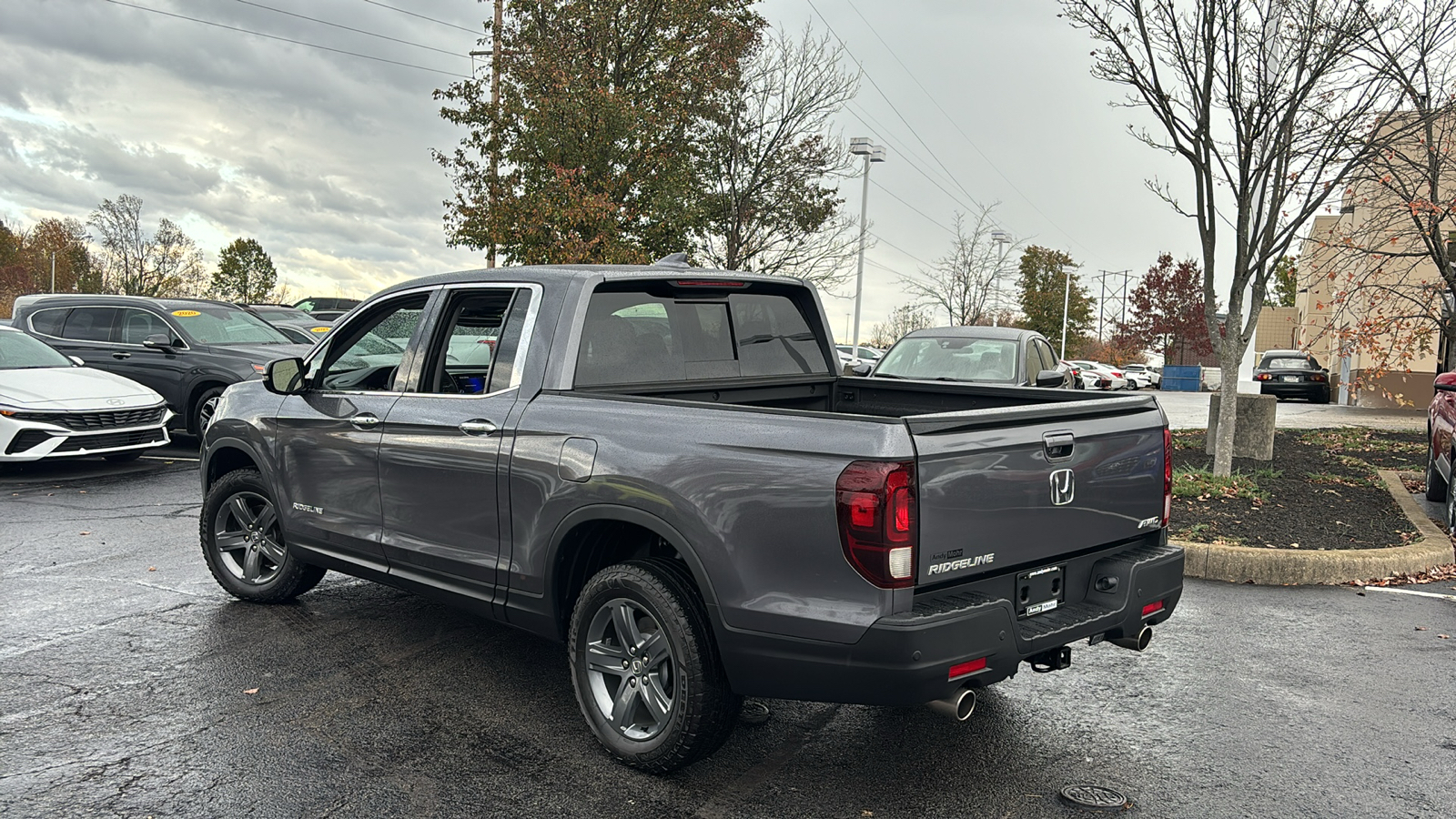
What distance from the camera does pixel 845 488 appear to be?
333 cm

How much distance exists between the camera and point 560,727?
174 inches

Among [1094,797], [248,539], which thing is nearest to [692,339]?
[1094,797]

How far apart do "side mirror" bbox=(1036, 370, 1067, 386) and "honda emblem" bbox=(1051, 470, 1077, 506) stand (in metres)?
6.16

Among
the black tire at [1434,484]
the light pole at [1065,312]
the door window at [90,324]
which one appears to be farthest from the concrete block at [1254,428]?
the light pole at [1065,312]

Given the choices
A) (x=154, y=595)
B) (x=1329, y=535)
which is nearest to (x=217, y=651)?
(x=154, y=595)

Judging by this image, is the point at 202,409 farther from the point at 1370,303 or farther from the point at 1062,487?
the point at 1370,303

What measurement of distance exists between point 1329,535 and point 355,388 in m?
7.13

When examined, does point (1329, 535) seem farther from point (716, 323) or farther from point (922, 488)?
point (922, 488)

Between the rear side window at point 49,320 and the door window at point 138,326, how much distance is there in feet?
3.33

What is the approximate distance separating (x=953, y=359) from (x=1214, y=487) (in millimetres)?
3170

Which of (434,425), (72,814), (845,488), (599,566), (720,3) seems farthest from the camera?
(720,3)

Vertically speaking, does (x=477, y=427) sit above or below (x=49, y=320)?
below

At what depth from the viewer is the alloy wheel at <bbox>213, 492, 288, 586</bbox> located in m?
6.07

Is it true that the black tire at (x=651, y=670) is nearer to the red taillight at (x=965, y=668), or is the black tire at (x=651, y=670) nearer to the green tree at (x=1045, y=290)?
the red taillight at (x=965, y=668)
